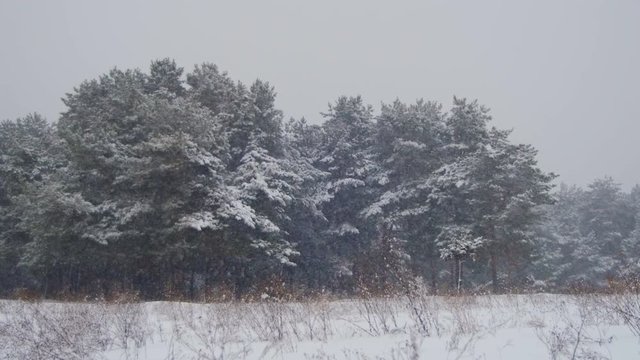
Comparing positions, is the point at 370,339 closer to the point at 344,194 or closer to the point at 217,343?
the point at 217,343

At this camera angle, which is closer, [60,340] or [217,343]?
[60,340]

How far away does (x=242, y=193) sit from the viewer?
27828mm

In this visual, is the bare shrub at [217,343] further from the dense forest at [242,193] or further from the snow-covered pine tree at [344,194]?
the snow-covered pine tree at [344,194]

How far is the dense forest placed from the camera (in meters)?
24.8

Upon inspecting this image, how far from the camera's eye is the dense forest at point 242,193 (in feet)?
81.5

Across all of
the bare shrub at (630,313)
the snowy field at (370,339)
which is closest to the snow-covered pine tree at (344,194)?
the snowy field at (370,339)

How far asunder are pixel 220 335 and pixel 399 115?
33.2 meters

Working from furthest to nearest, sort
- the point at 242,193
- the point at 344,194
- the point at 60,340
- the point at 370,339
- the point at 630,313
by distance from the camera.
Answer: the point at 344,194
the point at 242,193
the point at 60,340
the point at 370,339
the point at 630,313

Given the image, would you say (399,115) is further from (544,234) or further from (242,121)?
(544,234)

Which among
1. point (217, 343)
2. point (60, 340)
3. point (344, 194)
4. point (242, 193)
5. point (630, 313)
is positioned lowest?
point (217, 343)

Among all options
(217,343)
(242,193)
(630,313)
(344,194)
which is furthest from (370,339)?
(344,194)

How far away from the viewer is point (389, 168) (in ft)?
132

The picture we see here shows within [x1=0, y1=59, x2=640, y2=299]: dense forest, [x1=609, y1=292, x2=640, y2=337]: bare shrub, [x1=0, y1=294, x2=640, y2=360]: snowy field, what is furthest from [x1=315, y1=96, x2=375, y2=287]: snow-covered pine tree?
[x1=609, y1=292, x2=640, y2=337]: bare shrub

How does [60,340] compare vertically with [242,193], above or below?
below
